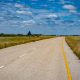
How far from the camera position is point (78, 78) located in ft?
39.4

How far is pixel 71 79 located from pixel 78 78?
0.54 meters

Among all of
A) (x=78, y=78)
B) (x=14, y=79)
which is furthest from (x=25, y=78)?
(x=78, y=78)

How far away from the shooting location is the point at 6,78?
11.5 metres

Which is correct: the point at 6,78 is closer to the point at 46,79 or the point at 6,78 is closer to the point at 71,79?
the point at 46,79

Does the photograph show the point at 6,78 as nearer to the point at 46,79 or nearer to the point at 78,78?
the point at 46,79

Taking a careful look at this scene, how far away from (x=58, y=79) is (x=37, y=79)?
0.86 m

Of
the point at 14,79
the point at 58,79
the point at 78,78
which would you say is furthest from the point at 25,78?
the point at 78,78

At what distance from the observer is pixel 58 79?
1146 centimetres

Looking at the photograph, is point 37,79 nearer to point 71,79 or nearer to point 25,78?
point 25,78

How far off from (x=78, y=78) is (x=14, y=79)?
2.76 m

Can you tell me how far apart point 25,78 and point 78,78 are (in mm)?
2266

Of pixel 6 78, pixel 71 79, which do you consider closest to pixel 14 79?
pixel 6 78

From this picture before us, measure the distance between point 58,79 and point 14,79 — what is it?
1.78m

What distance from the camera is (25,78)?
11.7 meters
